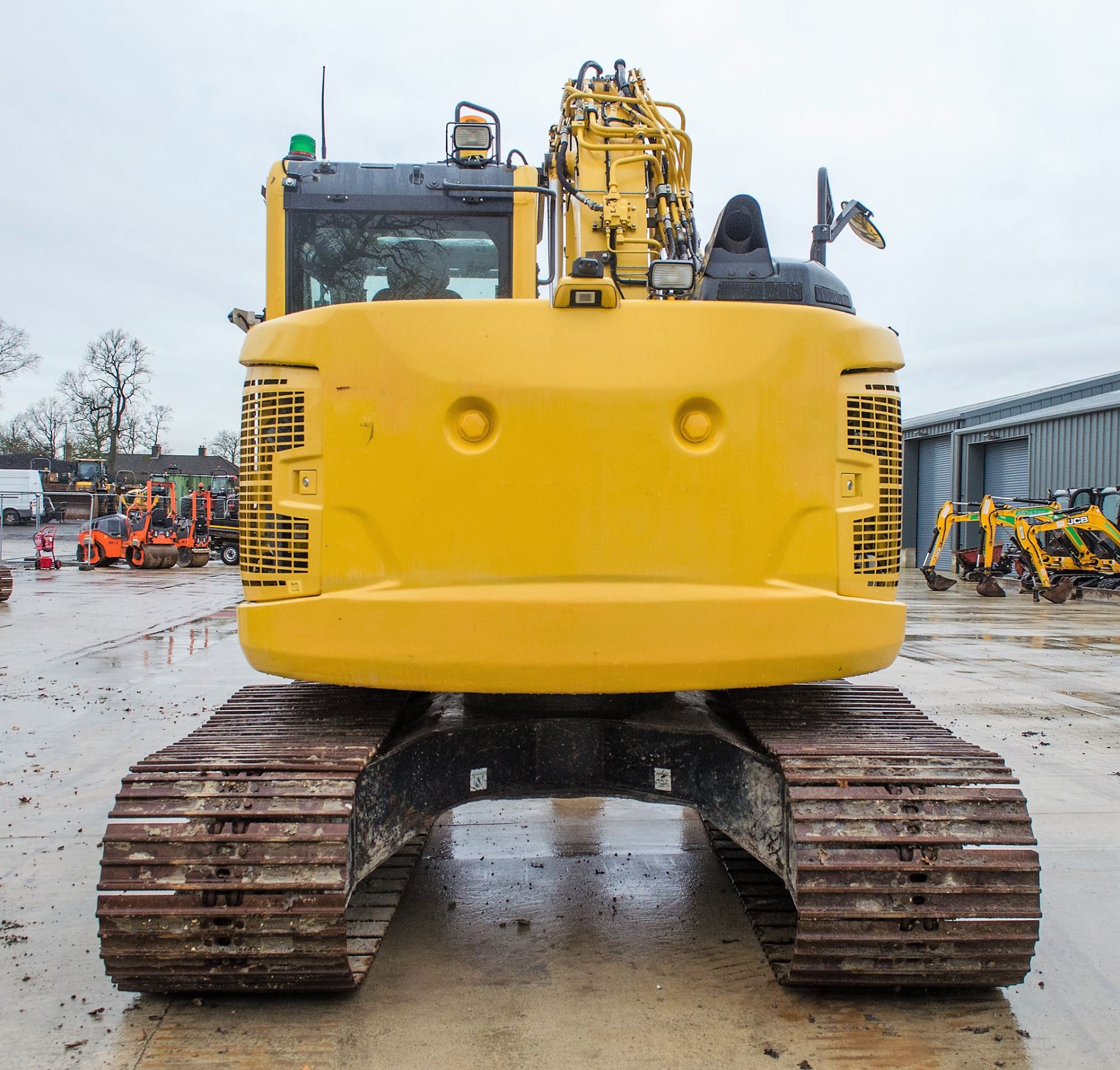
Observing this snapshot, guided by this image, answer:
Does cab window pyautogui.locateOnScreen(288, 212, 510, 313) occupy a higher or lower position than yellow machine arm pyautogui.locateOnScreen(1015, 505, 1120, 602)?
higher

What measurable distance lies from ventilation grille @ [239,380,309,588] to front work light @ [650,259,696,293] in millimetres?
1096

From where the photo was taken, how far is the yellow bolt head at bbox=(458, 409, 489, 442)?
9.30 ft

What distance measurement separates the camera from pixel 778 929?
129 inches

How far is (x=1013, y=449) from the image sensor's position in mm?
27125

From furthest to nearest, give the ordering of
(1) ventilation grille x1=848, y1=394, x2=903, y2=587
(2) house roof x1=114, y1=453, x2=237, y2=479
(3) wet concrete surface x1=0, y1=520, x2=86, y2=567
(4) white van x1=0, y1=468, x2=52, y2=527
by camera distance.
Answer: (2) house roof x1=114, y1=453, x2=237, y2=479
(4) white van x1=0, y1=468, x2=52, y2=527
(3) wet concrete surface x1=0, y1=520, x2=86, y2=567
(1) ventilation grille x1=848, y1=394, x2=903, y2=587

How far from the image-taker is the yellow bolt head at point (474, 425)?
9.30ft

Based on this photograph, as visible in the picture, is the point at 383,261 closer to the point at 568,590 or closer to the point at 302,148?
the point at 302,148

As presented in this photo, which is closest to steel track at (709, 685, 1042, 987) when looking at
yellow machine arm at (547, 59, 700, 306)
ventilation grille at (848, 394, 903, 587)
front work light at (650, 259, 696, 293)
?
ventilation grille at (848, 394, 903, 587)

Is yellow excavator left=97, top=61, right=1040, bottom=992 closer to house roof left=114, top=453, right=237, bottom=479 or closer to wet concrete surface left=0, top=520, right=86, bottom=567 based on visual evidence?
wet concrete surface left=0, top=520, right=86, bottom=567

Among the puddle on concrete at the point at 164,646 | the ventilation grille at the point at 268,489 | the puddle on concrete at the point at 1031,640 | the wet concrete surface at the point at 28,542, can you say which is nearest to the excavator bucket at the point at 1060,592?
the puddle on concrete at the point at 1031,640

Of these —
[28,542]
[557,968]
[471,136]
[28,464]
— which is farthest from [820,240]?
[28,464]

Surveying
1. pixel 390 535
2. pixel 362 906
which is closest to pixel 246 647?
pixel 390 535

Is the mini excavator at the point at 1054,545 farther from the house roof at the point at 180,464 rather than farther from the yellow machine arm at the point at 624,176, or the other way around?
the house roof at the point at 180,464

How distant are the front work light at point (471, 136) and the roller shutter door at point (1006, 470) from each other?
955 inches
